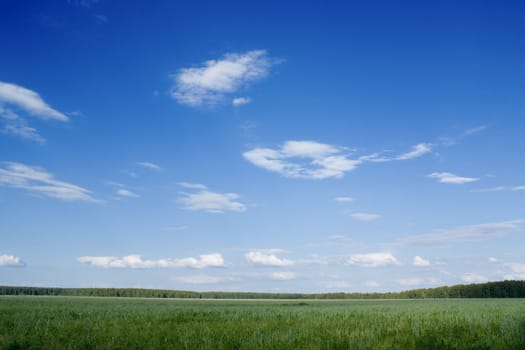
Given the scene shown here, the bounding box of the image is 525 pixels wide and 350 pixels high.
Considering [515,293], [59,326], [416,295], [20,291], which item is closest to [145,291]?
[20,291]

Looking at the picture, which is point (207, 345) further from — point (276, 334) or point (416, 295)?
point (416, 295)

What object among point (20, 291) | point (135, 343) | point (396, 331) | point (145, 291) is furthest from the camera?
point (20, 291)

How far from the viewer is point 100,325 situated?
42.5 feet

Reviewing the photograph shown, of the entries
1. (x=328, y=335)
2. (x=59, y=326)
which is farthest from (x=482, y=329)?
(x=59, y=326)

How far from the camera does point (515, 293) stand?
4892 inches

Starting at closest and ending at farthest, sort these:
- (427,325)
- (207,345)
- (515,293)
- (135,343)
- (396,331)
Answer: (207,345)
(135,343)
(396,331)
(427,325)
(515,293)

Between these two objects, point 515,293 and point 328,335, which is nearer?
point 328,335

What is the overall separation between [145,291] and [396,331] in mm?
148978

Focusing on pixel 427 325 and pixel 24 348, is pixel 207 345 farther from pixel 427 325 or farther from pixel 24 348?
pixel 427 325

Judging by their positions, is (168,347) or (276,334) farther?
(276,334)

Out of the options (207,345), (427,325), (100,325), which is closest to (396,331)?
(427,325)

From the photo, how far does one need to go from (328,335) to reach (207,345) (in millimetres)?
3152

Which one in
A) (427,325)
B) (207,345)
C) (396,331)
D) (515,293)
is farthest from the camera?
(515,293)

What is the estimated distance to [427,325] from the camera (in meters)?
12.4
